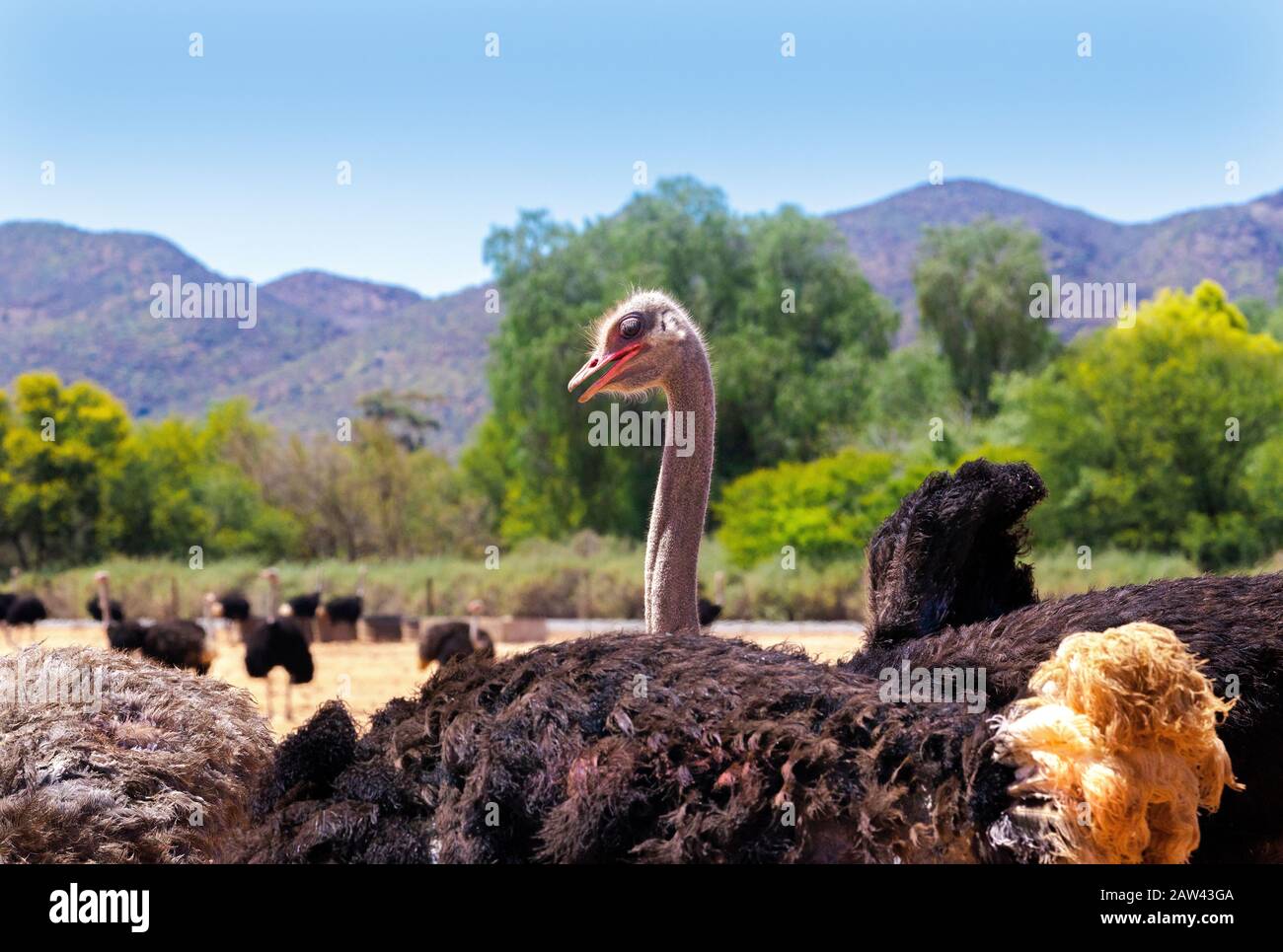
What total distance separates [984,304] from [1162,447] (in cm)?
1310

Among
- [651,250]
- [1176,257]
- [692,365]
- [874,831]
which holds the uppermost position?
[1176,257]

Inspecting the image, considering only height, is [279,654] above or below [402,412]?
below

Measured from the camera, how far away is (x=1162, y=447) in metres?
29.2

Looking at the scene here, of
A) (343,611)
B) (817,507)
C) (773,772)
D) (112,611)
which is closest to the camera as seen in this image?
(773,772)

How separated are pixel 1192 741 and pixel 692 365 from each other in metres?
2.28

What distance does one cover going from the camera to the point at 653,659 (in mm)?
2262

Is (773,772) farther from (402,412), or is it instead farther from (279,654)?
(402,412)

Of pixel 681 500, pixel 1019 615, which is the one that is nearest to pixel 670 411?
pixel 681 500

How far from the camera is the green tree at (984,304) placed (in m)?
41.3

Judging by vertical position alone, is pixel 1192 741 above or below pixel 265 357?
below

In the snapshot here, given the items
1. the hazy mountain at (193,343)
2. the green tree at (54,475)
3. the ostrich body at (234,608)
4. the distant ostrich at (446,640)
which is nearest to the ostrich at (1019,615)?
the distant ostrich at (446,640)

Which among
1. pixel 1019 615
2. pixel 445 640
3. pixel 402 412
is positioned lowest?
pixel 445 640

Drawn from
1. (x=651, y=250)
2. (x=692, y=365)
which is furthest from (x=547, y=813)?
(x=651, y=250)
